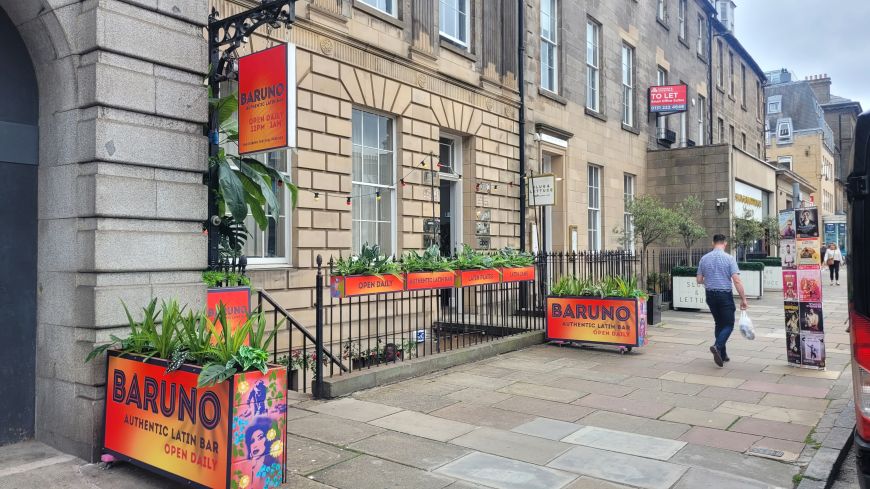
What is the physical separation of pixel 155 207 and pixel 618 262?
9.70 m

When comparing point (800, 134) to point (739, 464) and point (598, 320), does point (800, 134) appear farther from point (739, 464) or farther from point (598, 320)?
point (739, 464)

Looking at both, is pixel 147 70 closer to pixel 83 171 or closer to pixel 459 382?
pixel 83 171

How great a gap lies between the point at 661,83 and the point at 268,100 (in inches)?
862

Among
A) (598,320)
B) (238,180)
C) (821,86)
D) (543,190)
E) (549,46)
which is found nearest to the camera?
(238,180)

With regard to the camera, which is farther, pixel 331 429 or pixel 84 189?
pixel 331 429

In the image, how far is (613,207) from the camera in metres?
A: 20.7

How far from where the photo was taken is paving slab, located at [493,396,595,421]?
6762 mm

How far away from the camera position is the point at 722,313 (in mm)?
9547

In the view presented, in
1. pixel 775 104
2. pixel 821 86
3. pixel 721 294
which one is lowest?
pixel 721 294

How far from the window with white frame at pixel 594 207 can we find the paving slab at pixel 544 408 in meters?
13.1

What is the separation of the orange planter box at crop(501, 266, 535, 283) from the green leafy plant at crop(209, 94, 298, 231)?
15.2 ft

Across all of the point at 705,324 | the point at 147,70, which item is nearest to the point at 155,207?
the point at 147,70

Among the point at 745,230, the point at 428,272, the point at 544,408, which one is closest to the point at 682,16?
the point at 745,230

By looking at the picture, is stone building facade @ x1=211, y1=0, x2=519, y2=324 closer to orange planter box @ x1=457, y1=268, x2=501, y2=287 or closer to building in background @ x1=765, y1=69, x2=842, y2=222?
orange planter box @ x1=457, y1=268, x2=501, y2=287
